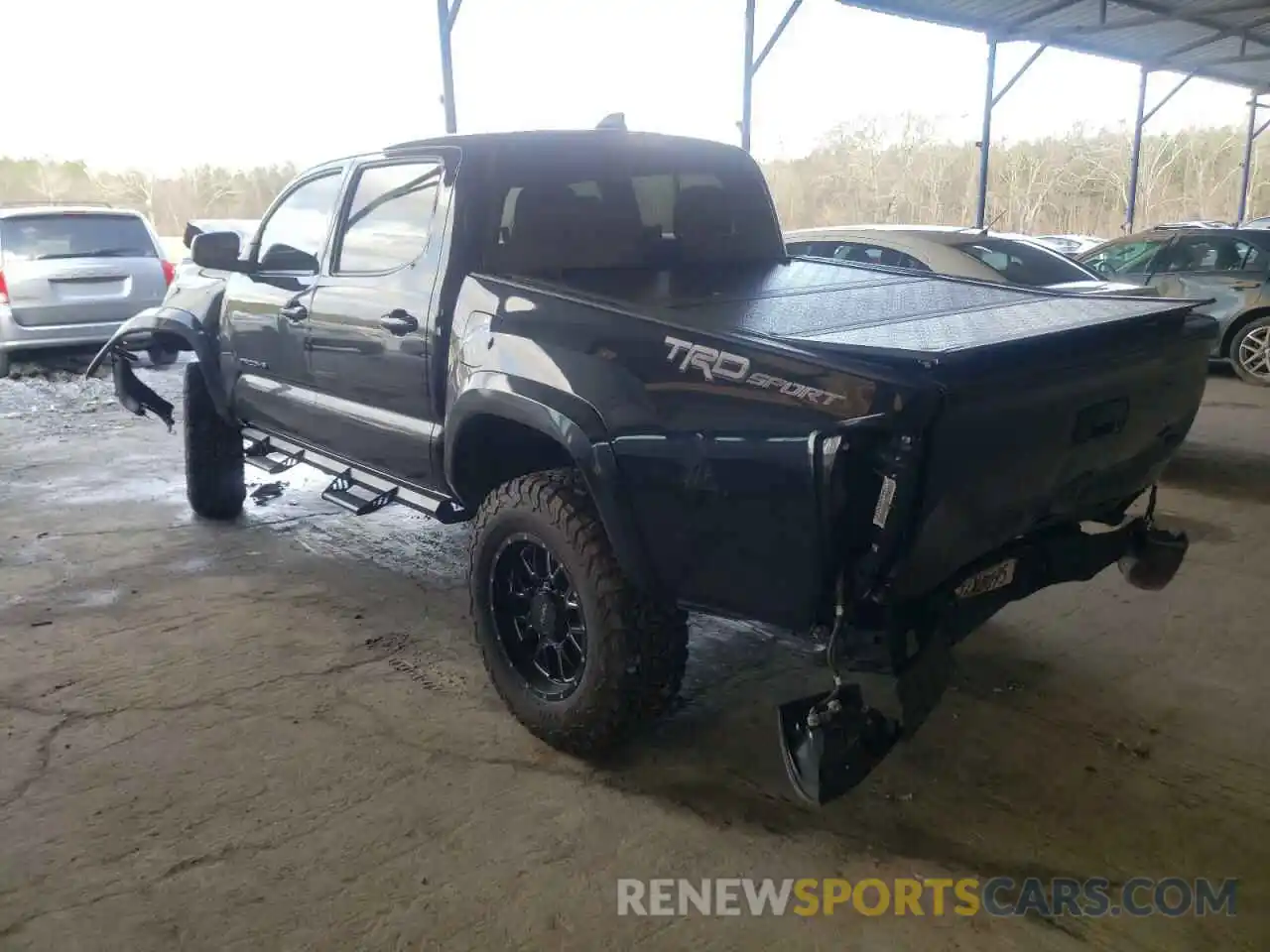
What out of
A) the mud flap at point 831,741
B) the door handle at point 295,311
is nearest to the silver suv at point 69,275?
the door handle at point 295,311

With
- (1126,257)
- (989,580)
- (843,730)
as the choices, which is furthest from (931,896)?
(1126,257)

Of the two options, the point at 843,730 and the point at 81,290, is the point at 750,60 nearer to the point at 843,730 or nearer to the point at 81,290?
the point at 81,290

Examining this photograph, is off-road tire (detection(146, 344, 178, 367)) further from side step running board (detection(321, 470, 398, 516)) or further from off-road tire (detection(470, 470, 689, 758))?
off-road tire (detection(470, 470, 689, 758))

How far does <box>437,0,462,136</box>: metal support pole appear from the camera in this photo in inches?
314

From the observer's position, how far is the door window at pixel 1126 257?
9.67 metres

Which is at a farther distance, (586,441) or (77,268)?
(77,268)

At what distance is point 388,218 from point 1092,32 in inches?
493

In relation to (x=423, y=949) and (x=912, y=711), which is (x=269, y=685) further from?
(x=912, y=711)

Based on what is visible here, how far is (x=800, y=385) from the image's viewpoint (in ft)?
7.14

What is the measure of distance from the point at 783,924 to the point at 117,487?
5.26m

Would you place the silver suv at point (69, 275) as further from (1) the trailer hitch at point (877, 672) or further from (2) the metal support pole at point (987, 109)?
(2) the metal support pole at point (987, 109)

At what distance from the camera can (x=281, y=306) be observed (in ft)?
14.1

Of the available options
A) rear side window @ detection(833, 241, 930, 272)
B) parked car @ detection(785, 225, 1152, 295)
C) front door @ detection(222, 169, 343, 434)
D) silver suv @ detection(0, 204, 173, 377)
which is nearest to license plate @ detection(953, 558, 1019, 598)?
front door @ detection(222, 169, 343, 434)

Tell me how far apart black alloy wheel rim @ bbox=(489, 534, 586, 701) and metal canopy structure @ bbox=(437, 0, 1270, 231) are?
19.2 ft
